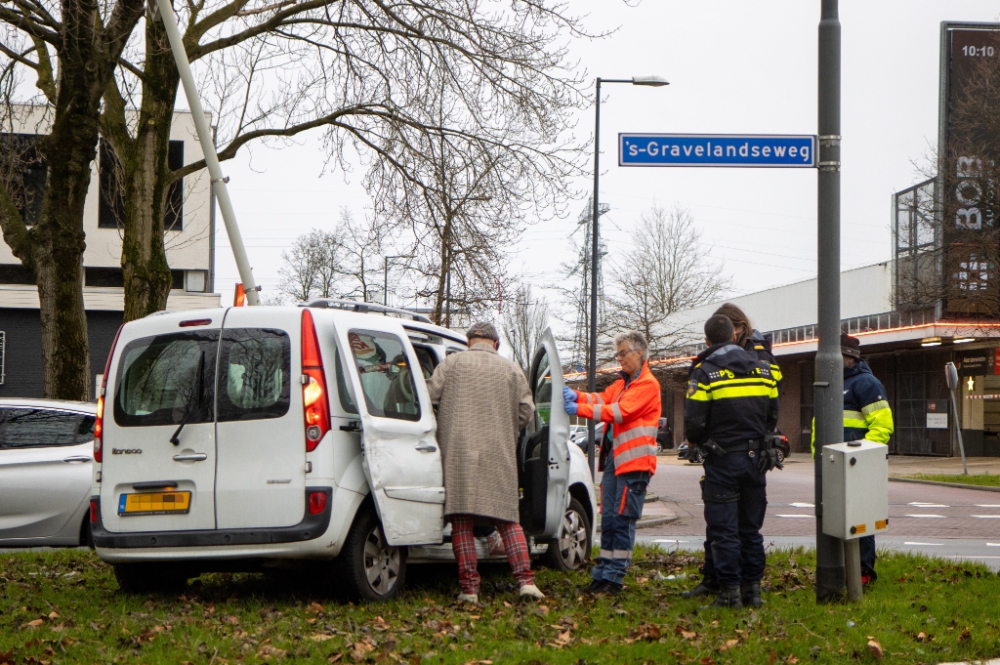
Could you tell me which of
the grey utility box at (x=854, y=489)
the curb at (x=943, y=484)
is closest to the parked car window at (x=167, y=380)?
the grey utility box at (x=854, y=489)

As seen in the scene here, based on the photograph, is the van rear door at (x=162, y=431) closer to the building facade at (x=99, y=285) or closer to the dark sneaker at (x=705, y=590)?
the dark sneaker at (x=705, y=590)

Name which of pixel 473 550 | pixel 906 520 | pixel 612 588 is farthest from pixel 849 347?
pixel 906 520

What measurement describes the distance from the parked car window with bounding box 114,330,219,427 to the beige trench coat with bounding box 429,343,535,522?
1.45 m

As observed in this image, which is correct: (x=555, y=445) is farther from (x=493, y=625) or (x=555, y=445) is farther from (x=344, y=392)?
(x=493, y=625)

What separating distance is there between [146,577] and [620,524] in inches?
125

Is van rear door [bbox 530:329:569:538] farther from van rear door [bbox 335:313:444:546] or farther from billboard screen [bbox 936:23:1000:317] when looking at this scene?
billboard screen [bbox 936:23:1000:317]

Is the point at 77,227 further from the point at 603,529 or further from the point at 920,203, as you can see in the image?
the point at 920,203

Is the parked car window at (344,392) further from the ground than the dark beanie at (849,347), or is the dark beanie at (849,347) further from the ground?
the dark beanie at (849,347)

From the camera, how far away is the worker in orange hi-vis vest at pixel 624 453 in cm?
773

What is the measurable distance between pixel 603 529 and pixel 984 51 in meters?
31.1

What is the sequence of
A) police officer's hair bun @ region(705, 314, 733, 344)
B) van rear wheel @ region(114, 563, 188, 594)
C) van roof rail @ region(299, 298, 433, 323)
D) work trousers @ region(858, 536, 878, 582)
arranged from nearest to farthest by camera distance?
police officer's hair bun @ region(705, 314, 733, 344) → van roof rail @ region(299, 298, 433, 323) → van rear wheel @ region(114, 563, 188, 594) → work trousers @ region(858, 536, 878, 582)

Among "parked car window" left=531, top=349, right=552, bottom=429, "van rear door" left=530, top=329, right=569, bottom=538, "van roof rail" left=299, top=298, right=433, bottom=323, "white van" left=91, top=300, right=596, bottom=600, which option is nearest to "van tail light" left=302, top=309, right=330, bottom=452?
"white van" left=91, top=300, right=596, bottom=600

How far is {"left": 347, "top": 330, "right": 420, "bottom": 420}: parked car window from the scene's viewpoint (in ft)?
23.8

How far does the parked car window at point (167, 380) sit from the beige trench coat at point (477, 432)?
1449 millimetres
